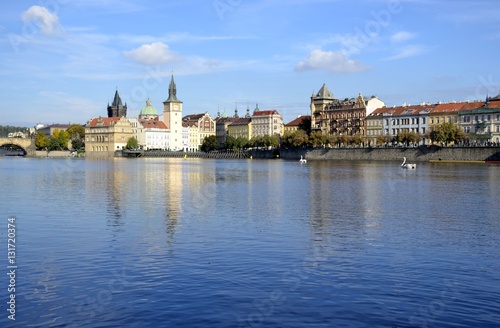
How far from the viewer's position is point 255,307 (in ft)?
Result: 47.2

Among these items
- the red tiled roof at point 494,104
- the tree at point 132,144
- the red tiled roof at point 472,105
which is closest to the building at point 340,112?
the red tiled roof at point 472,105

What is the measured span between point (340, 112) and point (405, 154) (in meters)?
40.2

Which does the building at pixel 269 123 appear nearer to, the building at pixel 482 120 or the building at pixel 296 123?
the building at pixel 296 123

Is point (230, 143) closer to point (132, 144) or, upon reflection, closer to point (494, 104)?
point (132, 144)

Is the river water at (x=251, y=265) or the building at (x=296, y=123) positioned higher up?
the building at (x=296, y=123)

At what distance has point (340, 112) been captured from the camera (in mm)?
160375

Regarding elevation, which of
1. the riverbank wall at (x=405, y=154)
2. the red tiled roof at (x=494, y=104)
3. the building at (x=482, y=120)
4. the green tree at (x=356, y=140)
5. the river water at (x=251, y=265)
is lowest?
the river water at (x=251, y=265)

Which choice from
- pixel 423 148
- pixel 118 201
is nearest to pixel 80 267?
pixel 118 201

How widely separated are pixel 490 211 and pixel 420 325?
21.9 metres

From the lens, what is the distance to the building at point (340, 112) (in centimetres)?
15488

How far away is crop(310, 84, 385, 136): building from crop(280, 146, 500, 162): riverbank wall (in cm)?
1409

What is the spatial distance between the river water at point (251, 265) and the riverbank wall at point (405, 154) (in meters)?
78.4

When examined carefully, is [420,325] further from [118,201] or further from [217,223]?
[118,201]

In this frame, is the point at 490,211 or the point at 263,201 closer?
the point at 490,211
